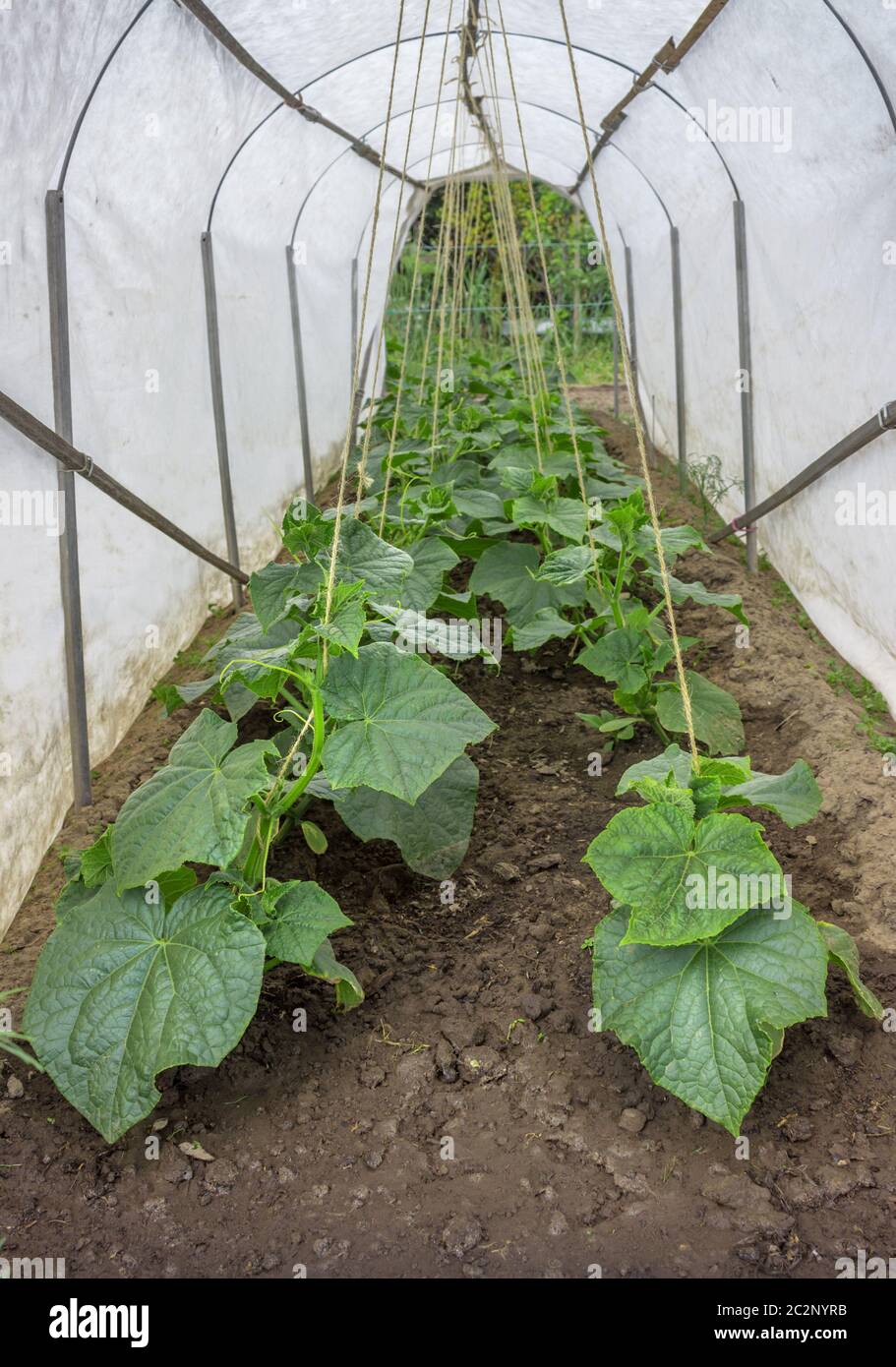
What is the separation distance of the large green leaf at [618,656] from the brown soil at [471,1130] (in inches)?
25.7

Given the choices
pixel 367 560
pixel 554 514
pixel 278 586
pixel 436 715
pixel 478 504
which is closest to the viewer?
pixel 436 715

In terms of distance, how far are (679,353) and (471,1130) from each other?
210 inches

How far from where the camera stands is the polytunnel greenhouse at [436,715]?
209 centimetres

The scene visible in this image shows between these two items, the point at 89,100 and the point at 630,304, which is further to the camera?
the point at 630,304

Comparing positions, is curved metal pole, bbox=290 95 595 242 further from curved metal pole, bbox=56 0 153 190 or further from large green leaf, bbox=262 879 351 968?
large green leaf, bbox=262 879 351 968

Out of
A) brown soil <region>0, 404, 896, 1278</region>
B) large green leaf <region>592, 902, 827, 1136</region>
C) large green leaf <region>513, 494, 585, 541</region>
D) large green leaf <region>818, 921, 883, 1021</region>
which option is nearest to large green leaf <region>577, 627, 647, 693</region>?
large green leaf <region>513, 494, 585, 541</region>

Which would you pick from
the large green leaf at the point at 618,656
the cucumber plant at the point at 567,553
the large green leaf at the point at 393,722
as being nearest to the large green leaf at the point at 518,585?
the cucumber plant at the point at 567,553

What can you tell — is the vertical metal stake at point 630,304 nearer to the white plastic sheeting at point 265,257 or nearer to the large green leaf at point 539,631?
the white plastic sheeting at point 265,257

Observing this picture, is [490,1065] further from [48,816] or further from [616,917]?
[48,816]

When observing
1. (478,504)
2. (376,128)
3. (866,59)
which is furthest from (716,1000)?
(376,128)

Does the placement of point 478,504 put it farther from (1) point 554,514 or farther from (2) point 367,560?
(2) point 367,560

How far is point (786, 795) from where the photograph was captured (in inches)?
90.5

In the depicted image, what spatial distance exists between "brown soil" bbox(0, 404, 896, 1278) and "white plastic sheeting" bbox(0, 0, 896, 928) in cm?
99

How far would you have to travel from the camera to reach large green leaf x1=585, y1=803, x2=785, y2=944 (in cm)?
203
